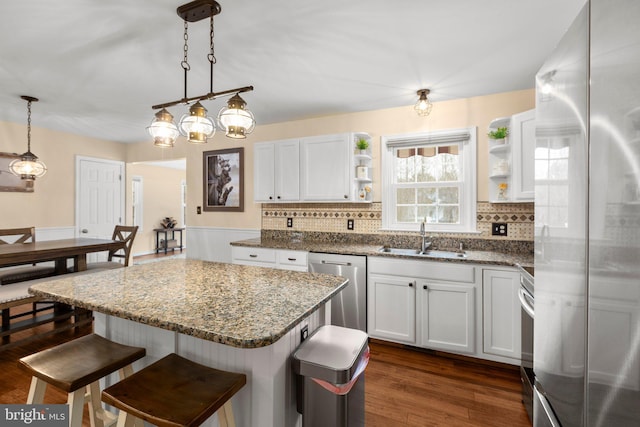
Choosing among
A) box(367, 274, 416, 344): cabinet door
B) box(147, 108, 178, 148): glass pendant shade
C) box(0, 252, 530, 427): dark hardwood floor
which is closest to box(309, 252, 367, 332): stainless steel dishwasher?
box(367, 274, 416, 344): cabinet door

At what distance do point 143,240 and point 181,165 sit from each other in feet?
6.95

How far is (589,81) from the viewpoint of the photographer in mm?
823

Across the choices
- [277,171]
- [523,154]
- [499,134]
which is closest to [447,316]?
[523,154]

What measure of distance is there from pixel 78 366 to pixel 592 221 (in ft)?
6.16

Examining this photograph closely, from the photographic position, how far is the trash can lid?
112 cm

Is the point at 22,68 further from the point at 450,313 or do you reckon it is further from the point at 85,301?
the point at 450,313

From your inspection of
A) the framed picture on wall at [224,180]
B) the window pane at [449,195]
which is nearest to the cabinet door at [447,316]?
the window pane at [449,195]

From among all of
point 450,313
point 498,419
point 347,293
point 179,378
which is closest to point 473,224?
point 450,313

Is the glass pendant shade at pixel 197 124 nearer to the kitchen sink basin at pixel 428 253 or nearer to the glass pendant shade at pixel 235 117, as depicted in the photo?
the glass pendant shade at pixel 235 117

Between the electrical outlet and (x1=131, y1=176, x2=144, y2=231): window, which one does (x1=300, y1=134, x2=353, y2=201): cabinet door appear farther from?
(x1=131, y1=176, x2=144, y2=231): window

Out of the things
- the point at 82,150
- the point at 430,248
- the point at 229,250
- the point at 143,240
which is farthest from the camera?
the point at 143,240

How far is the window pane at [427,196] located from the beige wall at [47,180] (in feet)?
16.5

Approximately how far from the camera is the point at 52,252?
2.93 meters

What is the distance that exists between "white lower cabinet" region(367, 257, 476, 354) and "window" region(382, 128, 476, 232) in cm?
70
